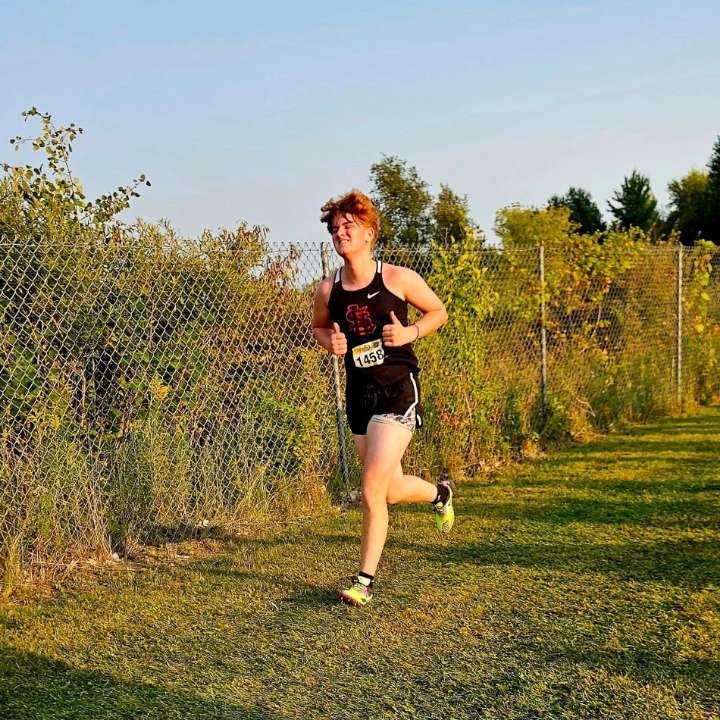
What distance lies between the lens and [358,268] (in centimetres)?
404

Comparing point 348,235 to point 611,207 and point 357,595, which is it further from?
point 611,207

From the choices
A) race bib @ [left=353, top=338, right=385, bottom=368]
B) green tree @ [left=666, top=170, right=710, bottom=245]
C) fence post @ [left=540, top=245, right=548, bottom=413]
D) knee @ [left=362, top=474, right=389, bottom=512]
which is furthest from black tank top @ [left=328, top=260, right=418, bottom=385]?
green tree @ [left=666, top=170, right=710, bottom=245]

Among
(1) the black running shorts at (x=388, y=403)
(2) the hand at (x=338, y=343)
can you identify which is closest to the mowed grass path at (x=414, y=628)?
(1) the black running shorts at (x=388, y=403)

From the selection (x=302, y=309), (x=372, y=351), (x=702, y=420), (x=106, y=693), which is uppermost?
(x=302, y=309)

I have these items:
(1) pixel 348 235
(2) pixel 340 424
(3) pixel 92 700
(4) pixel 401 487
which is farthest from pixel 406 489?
(2) pixel 340 424

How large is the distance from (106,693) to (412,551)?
→ 213 cm

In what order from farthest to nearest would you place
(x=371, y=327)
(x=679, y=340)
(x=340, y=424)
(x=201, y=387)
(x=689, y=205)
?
1. (x=689, y=205)
2. (x=679, y=340)
3. (x=340, y=424)
4. (x=201, y=387)
5. (x=371, y=327)

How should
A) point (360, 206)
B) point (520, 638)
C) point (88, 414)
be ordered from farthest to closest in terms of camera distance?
1. point (88, 414)
2. point (360, 206)
3. point (520, 638)

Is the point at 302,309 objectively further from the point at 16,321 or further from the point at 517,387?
the point at 517,387

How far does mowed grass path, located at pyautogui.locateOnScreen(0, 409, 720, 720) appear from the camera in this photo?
305 centimetres

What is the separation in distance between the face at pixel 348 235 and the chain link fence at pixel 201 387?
5.77ft

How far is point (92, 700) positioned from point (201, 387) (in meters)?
2.73

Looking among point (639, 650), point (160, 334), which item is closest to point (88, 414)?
point (160, 334)

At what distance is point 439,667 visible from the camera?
329 cm
